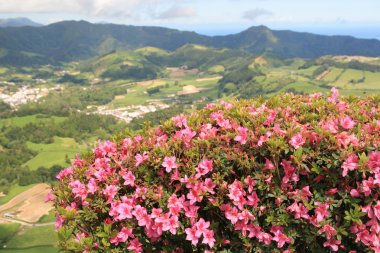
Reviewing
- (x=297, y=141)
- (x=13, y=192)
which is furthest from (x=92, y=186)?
(x=13, y=192)

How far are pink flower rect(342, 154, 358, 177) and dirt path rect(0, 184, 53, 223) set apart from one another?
249 ft

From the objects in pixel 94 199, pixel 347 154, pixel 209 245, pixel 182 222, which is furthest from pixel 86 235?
pixel 347 154

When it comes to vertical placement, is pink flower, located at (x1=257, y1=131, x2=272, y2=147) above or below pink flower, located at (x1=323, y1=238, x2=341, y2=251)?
above

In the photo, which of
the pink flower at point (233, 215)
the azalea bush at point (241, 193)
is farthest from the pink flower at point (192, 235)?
the pink flower at point (233, 215)

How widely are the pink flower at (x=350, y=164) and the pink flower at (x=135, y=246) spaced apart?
9.53 feet

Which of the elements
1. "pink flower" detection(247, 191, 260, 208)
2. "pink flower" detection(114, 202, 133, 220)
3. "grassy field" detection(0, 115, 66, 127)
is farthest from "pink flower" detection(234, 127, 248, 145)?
"grassy field" detection(0, 115, 66, 127)

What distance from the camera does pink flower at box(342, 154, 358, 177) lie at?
4570 mm

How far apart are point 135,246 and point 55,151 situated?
123200 mm

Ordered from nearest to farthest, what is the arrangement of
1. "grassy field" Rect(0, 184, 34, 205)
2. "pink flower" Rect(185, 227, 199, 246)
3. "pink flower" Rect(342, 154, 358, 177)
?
"pink flower" Rect(342, 154, 358, 177) < "pink flower" Rect(185, 227, 199, 246) < "grassy field" Rect(0, 184, 34, 205)

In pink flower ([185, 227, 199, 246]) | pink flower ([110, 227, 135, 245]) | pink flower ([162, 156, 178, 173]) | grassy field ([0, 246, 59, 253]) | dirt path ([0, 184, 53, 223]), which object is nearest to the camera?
pink flower ([185, 227, 199, 246])

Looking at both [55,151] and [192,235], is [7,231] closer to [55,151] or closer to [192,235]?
[55,151]

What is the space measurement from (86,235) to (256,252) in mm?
2507

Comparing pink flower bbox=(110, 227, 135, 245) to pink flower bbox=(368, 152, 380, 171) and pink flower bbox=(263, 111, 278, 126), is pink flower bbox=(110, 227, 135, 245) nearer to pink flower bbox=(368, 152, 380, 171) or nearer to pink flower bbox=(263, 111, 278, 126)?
pink flower bbox=(263, 111, 278, 126)

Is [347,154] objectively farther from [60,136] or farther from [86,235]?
[60,136]
